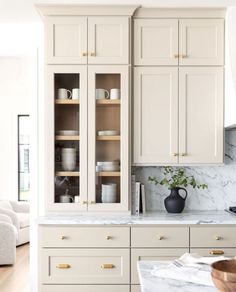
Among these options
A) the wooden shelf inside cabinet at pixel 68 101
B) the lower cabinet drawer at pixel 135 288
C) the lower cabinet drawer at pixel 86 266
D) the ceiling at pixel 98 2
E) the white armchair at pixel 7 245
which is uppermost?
the ceiling at pixel 98 2

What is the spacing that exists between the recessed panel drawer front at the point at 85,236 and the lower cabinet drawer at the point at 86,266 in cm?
5

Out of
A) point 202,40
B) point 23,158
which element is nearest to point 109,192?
point 202,40

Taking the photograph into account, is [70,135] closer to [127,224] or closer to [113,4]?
[127,224]

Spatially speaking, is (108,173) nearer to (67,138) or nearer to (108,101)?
(67,138)

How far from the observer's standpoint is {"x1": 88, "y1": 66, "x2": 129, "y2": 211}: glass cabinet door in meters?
3.44

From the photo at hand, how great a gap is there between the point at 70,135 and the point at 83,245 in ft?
2.78

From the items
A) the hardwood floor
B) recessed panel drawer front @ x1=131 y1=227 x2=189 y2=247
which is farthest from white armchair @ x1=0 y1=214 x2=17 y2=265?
recessed panel drawer front @ x1=131 y1=227 x2=189 y2=247

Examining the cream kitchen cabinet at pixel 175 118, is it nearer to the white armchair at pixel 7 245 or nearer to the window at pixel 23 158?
the white armchair at pixel 7 245

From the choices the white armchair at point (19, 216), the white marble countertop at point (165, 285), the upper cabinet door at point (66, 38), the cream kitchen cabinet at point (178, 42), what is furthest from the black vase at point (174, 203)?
the white armchair at point (19, 216)

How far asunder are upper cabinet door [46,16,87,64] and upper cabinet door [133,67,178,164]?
0.46 m

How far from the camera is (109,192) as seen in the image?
347 centimetres

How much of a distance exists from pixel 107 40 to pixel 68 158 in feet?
3.16

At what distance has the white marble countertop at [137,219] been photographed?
10.6 ft

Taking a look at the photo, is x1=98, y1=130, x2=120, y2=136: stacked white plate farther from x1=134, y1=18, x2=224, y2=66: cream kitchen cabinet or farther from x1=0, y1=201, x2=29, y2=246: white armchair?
x1=0, y1=201, x2=29, y2=246: white armchair
